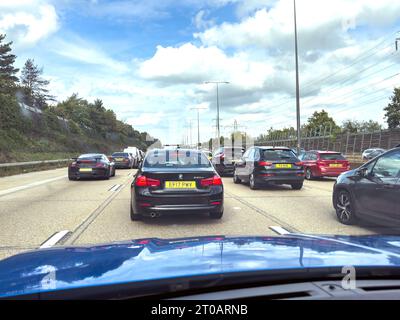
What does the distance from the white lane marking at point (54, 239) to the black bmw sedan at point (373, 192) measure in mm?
4941

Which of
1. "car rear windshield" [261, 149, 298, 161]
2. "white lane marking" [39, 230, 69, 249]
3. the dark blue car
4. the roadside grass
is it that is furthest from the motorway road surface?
the roadside grass

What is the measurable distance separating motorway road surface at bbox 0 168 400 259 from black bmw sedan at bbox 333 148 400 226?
12.6 inches

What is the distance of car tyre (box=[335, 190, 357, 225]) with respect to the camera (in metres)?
7.95

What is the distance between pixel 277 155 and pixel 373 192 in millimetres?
7836

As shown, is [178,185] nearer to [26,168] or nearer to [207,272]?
[207,272]

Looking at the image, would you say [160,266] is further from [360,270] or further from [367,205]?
[367,205]

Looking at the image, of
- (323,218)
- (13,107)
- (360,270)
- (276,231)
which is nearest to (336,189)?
(323,218)

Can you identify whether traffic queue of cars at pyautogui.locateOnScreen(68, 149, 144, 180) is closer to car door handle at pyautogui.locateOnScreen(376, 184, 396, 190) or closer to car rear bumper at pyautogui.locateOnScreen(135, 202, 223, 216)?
car rear bumper at pyautogui.locateOnScreen(135, 202, 223, 216)

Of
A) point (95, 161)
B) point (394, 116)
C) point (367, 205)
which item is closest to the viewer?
point (367, 205)

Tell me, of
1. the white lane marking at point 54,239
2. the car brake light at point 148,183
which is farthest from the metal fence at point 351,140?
the white lane marking at point 54,239

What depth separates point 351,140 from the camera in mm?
49531

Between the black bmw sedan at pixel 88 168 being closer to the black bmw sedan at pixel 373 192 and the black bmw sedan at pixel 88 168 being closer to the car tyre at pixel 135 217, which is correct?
the car tyre at pixel 135 217
